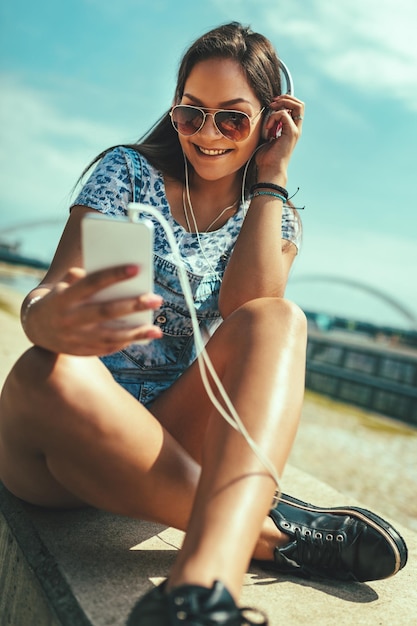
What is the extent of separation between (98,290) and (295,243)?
1.45m

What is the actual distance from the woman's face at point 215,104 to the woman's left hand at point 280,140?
0.37 ft

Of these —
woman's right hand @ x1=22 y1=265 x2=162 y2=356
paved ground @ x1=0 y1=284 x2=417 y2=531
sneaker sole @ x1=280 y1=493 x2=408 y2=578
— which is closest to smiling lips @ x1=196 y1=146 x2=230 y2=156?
woman's right hand @ x1=22 y1=265 x2=162 y2=356

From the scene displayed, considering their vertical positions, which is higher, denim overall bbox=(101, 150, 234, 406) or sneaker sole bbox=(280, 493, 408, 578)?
denim overall bbox=(101, 150, 234, 406)

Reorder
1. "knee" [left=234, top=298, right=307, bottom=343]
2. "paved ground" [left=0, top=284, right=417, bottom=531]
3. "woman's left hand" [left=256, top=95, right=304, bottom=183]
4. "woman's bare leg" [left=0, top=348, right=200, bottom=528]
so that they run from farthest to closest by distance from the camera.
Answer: "paved ground" [left=0, top=284, right=417, bottom=531]
"woman's left hand" [left=256, top=95, right=304, bottom=183]
"knee" [left=234, top=298, right=307, bottom=343]
"woman's bare leg" [left=0, top=348, right=200, bottom=528]

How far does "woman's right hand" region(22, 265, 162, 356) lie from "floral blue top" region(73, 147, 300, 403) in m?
0.82

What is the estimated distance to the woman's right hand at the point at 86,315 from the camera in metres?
1.39

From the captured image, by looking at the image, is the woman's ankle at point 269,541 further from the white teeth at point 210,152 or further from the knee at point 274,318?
the white teeth at point 210,152

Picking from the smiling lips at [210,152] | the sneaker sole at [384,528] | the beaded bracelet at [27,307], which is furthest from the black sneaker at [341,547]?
the smiling lips at [210,152]

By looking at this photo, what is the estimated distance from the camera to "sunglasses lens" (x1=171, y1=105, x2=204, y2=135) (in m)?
2.45

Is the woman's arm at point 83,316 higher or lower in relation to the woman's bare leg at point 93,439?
higher

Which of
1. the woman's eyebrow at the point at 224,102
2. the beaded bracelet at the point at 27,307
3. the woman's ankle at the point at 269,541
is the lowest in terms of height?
the woman's ankle at the point at 269,541

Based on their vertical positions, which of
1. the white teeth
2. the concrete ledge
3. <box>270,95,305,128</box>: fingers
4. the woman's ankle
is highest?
<box>270,95,305,128</box>: fingers

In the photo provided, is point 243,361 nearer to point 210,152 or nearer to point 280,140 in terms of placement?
point 210,152

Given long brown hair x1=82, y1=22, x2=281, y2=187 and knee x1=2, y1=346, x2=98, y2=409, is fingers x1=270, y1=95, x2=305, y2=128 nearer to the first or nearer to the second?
long brown hair x1=82, y1=22, x2=281, y2=187
